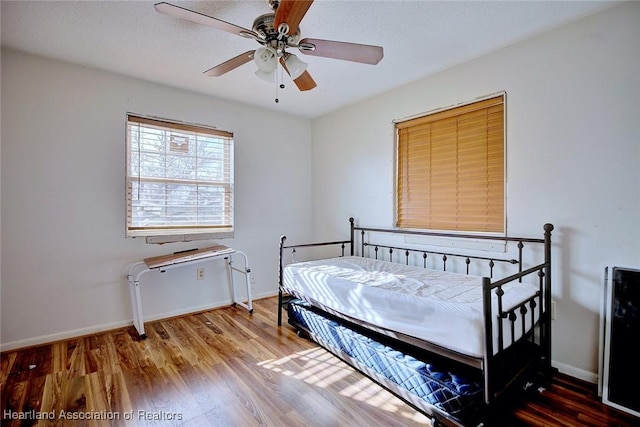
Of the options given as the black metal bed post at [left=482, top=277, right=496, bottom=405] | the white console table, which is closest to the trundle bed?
the black metal bed post at [left=482, top=277, right=496, bottom=405]

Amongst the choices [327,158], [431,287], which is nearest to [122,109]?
[327,158]

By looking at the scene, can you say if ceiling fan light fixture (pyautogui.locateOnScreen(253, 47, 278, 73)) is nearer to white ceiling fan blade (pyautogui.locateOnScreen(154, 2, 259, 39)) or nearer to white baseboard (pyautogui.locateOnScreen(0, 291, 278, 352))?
white ceiling fan blade (pyautogui.locateOnScreen(154, 2, 259, 39))

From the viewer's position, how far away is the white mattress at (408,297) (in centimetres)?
149

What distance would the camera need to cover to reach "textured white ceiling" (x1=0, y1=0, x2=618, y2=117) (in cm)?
182

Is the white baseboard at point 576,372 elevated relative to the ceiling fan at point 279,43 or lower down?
lower down

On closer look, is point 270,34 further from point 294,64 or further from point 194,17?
point 194,17

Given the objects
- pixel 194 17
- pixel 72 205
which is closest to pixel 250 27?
pixel 194 17

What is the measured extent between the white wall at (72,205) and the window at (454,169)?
214cm

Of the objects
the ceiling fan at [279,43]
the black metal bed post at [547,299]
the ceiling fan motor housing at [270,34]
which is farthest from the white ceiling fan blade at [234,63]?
the black metal bed post at [547,299]

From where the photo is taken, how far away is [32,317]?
7.97 feet

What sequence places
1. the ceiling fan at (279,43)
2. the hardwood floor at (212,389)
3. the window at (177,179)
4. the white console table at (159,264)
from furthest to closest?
the window at (177,179)
the white console table at (159,264)
the hardwood floor at (212,389)
the ceiling fan at (279,43)

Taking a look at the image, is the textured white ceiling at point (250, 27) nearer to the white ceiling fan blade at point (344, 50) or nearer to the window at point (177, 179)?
the white ceiling fan blade at point (344, 50)

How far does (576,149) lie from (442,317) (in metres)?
1.45

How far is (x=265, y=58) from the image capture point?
5.70ft
